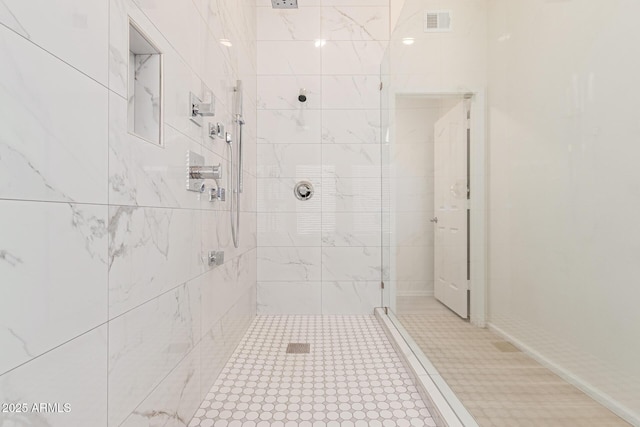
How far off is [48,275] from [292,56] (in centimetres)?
288

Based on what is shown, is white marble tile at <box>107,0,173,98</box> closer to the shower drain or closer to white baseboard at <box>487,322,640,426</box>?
white baseboard at <box>487,322,640,426</box>

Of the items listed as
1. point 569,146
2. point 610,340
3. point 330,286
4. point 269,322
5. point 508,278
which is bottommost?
point 269,322

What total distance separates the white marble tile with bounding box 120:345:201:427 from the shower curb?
105 centimetres

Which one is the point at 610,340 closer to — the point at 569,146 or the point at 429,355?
the point at 569,146

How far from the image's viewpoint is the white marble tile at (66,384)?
607 mm

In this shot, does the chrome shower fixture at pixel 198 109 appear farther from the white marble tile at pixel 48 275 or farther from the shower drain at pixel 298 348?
the shower drain at pixel 298 348

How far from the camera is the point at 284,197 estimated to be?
10.1ft

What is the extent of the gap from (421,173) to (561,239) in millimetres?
1192

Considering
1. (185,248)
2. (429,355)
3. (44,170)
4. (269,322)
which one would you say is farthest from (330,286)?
(44,170)

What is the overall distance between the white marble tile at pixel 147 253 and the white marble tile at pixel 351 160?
174 centimetres

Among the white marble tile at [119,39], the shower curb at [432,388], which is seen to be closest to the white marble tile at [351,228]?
the shower curb at [432,388]

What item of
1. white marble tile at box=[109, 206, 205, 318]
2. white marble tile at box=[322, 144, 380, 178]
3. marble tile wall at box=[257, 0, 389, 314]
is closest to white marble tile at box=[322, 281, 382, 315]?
marble tile wall at box=[257, 0, 389, 314]

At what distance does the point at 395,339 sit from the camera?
2303 millimetres

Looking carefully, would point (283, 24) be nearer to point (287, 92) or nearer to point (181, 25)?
point (287, 92)
